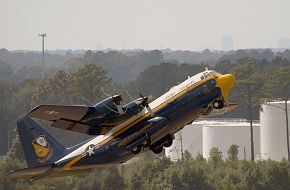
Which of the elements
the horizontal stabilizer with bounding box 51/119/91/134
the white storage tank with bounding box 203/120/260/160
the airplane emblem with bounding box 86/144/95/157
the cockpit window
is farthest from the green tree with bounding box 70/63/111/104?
the cockpit window

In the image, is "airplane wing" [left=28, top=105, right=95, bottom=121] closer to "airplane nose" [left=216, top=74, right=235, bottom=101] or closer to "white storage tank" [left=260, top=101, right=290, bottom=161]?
"airplane nose" [left=216, top=74, right=235, bottom=101]

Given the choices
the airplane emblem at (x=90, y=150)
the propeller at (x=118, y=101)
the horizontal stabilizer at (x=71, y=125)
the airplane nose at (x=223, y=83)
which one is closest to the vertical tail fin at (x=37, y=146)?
the airplane emblem at (x=90, y=150)

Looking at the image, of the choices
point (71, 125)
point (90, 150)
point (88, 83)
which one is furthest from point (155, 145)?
point (88, 83)

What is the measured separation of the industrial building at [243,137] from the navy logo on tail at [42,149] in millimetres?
76537

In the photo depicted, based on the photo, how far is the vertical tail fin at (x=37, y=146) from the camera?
78562 millimetres

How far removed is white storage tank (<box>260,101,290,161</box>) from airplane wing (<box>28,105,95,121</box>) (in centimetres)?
9092

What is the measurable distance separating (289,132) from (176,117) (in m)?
89.7

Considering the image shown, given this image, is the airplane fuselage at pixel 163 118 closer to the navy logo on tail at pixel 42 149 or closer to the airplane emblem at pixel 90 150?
the airplane emblem at pixel 90 150

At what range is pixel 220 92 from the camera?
7175 centimetres

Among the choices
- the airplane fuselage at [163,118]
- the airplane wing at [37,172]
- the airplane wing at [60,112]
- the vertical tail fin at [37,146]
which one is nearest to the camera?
the airplane wing at [60,112]

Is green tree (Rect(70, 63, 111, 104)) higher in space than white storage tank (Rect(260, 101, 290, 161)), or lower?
higher

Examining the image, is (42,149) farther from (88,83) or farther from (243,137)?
(88,83)

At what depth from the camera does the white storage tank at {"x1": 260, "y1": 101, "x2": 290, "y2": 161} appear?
518 feet

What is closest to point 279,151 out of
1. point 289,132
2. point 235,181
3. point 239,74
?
point 289,132
